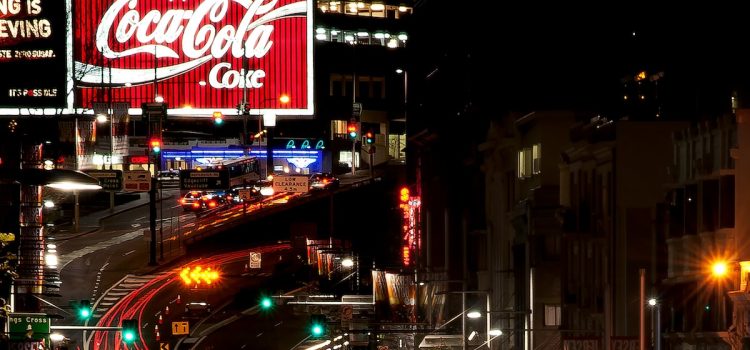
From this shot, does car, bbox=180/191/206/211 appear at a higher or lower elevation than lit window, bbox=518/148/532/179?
lower

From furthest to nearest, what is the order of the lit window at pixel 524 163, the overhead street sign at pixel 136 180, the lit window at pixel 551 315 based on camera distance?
the overhead street sign at pixel 136 180, the lit window at pixel 524 163, the lit window at pixel 551 315

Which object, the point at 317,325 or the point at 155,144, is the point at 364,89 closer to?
the point at 155,144

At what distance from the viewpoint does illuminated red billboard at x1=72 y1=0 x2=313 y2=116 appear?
301 feet

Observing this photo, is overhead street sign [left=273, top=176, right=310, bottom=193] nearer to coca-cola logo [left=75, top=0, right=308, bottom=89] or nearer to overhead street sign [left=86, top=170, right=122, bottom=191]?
coca-cola logo [left=75, top=0, right=308, bottom=89]

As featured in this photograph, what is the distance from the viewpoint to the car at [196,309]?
3752 inches

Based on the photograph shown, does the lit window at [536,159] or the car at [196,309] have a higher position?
the lit window at [536,159]

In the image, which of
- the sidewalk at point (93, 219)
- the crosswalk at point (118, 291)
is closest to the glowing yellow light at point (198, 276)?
the crosswalk at point (118, 291)

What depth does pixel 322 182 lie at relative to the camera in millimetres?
127812

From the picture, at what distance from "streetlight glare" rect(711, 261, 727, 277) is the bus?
78.6 meters

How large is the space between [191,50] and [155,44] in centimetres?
183

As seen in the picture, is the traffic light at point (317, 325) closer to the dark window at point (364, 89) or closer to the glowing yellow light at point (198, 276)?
the glowing yellow light at point (198, 276)

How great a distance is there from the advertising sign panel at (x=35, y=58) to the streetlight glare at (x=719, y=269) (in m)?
39.2

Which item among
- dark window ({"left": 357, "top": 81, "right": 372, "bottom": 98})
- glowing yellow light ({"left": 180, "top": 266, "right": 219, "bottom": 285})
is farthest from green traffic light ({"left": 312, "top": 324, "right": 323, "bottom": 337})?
dark window ({"left": 357, "top": 81, "right": 372, "bottom": 98})

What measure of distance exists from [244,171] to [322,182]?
1070 cm
